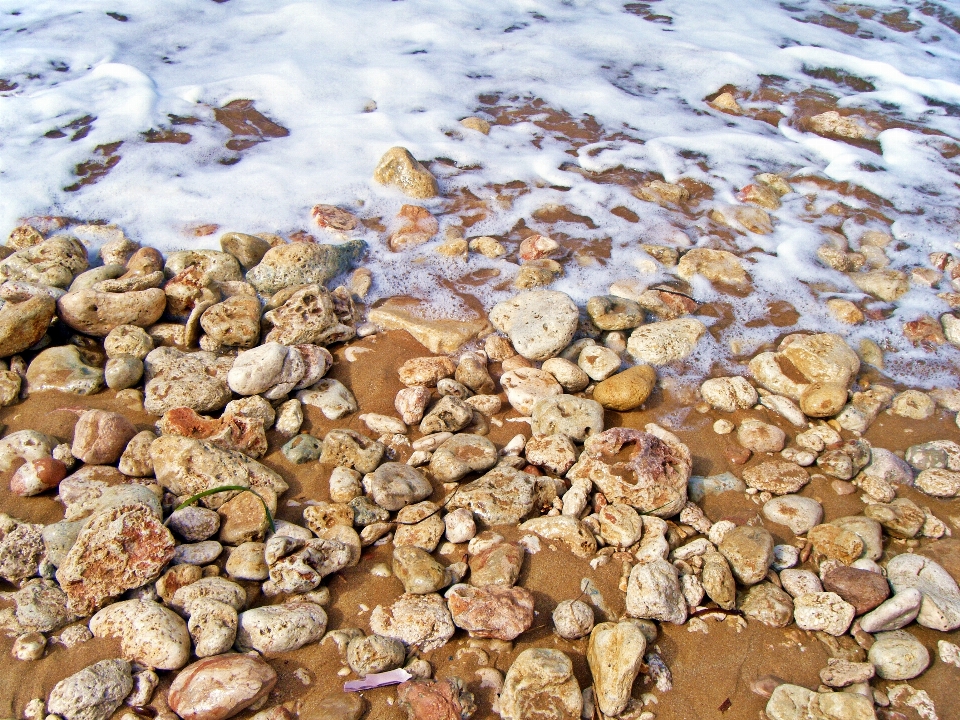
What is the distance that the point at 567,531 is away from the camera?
9.74 ft

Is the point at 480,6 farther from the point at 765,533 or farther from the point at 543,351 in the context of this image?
the point at 765,533

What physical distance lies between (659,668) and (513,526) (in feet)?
2.71

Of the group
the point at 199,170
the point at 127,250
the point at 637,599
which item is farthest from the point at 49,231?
the point at 637,599

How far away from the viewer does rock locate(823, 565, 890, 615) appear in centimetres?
279

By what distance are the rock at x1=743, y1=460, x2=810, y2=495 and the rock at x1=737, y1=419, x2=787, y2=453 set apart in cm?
12

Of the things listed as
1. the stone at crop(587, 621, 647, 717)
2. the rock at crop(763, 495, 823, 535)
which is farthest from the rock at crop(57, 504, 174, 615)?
the rock at crop(763, 495, 823, 535)

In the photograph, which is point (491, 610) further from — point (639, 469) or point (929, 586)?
point (929, 586)

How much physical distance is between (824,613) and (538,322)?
79.6 inches

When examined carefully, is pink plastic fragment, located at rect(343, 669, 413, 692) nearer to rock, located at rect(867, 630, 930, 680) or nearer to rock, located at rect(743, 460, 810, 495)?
rock, located at rect(867, 630, 930, 680)

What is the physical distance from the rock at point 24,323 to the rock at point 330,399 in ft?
4.83

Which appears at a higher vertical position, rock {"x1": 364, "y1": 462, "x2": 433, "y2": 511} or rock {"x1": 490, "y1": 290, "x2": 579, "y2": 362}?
rock {"x1": 490, "y1": 290, "x2": 579, "y2": 362}

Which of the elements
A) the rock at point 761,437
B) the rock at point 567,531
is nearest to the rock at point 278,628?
the rock at point 567,531

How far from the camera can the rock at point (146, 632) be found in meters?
2.41

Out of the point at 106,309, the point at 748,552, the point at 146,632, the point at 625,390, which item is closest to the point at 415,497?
the point at 146,632
